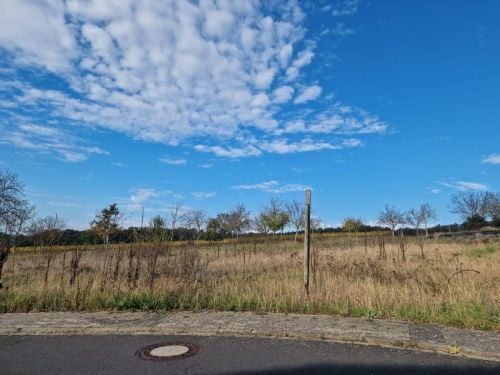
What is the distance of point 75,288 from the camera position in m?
9.46

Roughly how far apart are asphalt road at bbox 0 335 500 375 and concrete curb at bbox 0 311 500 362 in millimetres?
250

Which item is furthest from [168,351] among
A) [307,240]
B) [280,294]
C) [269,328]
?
[307,240]

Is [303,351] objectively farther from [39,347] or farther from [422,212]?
[422,212]

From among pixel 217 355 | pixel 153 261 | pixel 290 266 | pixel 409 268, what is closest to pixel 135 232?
pixel 153 261

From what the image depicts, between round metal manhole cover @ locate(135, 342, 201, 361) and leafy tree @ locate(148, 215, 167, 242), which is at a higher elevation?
leafy tree @ locate(148, 215, 167, 242)

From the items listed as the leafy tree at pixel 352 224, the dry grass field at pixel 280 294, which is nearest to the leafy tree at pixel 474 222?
the leafy tree at pixel 352 224

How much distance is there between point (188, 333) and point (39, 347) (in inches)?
87.2

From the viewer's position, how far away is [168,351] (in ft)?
18.3

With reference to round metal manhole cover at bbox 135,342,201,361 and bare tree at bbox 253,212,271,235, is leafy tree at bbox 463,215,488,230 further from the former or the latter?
round metal manhole cover at bbox 135,342,201,361

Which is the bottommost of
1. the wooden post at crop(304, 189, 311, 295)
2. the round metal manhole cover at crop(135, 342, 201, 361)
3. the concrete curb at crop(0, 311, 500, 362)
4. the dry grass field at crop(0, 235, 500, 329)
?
the round metal manhole cover at crop(135, 342, 201, 361)

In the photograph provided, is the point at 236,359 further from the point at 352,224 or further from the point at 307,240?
the point at 352,224

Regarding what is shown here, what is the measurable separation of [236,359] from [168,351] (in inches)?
41.6

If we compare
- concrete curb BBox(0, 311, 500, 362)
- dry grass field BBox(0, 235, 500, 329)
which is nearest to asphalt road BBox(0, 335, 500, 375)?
concrete curb BBox(0, 311, 500, 362)

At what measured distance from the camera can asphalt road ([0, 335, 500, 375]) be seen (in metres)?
4.68
